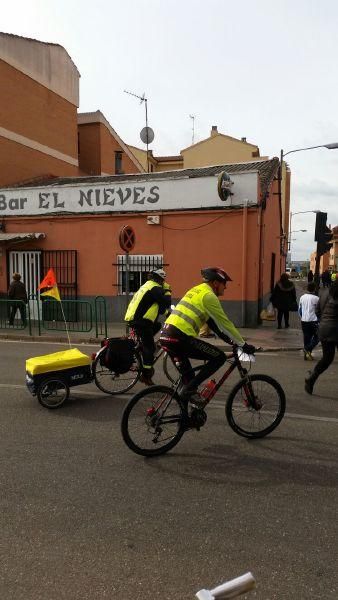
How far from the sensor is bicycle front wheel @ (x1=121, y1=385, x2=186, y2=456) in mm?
4238

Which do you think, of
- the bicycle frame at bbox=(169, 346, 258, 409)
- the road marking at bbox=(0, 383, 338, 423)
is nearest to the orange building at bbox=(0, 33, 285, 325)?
the road marking at bbox=(0, 383, 338, 423)

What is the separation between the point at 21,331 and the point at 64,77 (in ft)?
48.9

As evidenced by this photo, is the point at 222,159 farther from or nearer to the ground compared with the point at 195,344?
farther from the ground

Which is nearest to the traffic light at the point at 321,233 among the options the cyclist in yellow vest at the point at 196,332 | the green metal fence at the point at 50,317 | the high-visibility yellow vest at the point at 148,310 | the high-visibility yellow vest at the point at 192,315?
the green metal fence at the point at 50,317

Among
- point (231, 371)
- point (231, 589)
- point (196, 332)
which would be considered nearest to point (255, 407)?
point (231, 371)

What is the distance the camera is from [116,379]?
6566 mm

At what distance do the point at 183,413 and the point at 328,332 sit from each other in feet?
8.98

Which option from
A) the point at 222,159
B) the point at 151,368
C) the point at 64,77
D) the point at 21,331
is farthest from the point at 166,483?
the point at 222,159

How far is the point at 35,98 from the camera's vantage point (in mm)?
20094

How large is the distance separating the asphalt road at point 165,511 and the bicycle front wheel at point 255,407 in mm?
146

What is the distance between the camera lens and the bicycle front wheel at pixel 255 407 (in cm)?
473

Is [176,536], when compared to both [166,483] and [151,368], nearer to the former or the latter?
[166,483]

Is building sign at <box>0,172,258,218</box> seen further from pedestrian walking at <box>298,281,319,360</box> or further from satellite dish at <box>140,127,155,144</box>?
satellite dish at <box>140,127,155,144</box>

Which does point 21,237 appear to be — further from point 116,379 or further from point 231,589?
point 231,589
